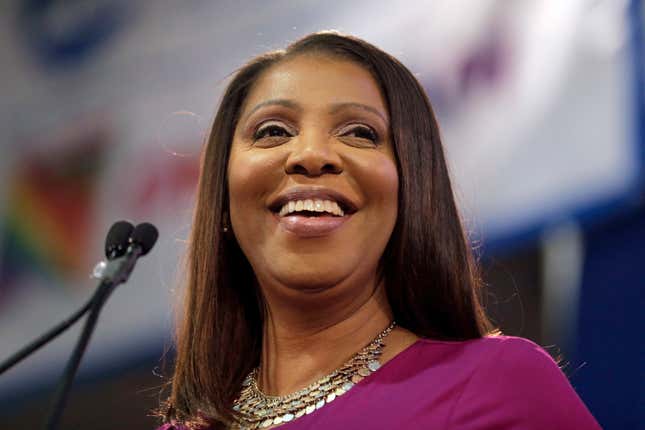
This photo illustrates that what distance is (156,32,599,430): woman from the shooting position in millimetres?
1507

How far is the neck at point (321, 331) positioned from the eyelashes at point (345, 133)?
27 cm

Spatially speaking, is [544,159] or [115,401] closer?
[544,159]

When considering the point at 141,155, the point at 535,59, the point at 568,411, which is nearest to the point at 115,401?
the point at 141,155

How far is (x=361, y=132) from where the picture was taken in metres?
1.62

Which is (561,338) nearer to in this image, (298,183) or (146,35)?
(298,183)

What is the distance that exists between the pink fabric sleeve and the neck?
29 cm

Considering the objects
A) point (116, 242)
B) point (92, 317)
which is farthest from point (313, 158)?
point (92, 317)

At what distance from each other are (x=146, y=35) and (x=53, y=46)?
Result: 0.46 m

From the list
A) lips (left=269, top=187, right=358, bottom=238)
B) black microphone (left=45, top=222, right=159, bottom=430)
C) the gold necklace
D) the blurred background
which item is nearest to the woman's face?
lips (left=269, top=187, right=358, bottom=238)

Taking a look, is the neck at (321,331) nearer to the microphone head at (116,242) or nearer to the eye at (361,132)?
the eye at (361,132)

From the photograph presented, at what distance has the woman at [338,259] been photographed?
1507 mm

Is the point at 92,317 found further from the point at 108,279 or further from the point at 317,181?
the point at 317,181

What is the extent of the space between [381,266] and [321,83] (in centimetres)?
35

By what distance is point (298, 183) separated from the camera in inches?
61.7
